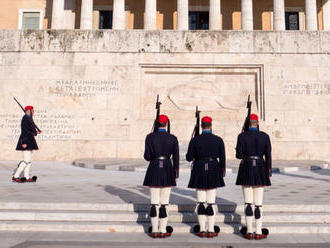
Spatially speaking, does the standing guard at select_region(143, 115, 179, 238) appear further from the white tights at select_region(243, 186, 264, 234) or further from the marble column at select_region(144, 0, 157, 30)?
the marble column at select_region(144, 0, 157, 30)

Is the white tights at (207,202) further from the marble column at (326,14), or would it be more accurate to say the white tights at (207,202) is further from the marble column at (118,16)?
the marble column at (326,14)

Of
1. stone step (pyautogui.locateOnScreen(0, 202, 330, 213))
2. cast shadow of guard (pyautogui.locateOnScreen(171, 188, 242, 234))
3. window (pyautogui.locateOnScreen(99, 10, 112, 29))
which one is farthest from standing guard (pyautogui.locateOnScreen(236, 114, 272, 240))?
window (pyautogui.locateOnScreen(99, 10, 112, 29))

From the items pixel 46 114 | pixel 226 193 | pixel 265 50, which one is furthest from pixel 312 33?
pixel 46 114

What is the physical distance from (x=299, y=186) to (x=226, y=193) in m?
2.58

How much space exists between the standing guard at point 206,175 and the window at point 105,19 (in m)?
29.6

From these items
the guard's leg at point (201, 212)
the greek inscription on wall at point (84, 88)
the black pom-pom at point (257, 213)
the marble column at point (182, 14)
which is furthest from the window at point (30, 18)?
the black pom-pom at point (257, 213)

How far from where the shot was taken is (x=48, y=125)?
623 inches

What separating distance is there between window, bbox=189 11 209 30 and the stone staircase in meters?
28.6

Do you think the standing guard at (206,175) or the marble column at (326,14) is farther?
the marble column at (326,14)

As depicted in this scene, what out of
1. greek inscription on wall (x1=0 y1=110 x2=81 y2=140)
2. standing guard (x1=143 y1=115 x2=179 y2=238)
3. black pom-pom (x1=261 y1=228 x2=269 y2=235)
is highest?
greek inscription on wall (x1=0 y1=110 x2=81 y2=140)

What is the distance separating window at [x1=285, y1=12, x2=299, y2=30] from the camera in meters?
31.5

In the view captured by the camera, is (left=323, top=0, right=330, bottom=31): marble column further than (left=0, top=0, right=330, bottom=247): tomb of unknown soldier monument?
Yes

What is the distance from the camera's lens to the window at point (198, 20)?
1244 inches

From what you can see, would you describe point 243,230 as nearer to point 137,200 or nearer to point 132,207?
point 132,207
